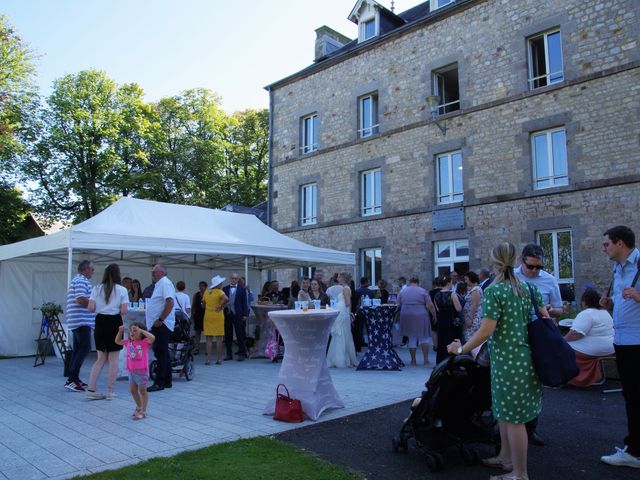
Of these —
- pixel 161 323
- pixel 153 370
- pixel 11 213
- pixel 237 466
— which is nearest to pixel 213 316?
pixel 153 370

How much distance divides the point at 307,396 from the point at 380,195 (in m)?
12.2

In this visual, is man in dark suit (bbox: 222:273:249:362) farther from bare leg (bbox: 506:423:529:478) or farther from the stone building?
bare leg (bbox: 506:423:529:478)

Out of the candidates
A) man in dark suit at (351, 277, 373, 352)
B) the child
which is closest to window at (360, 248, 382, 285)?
man in dark suit at (351, 277, 373, 352)

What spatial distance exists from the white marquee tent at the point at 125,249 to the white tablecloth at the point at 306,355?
5001 millimetres

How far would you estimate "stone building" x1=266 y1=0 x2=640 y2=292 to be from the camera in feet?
40.7

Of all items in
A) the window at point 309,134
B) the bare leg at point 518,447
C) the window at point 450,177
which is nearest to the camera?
the bare leg at point 518,447

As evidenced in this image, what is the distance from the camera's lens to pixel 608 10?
12.6m

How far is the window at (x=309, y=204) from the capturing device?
1911 cm

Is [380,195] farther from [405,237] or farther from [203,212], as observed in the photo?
[203,212]

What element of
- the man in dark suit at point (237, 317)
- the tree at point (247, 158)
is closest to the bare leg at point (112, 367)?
the man in dark suit at point (237, 317)

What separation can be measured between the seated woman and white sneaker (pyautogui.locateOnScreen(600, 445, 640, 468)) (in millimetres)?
3306

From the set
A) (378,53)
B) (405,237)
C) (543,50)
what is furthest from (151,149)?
(543,50)

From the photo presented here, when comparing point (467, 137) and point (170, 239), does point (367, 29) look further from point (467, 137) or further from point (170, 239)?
point (170, 239)

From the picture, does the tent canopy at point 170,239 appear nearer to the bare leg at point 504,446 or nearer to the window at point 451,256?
→ the window at point 451,256
